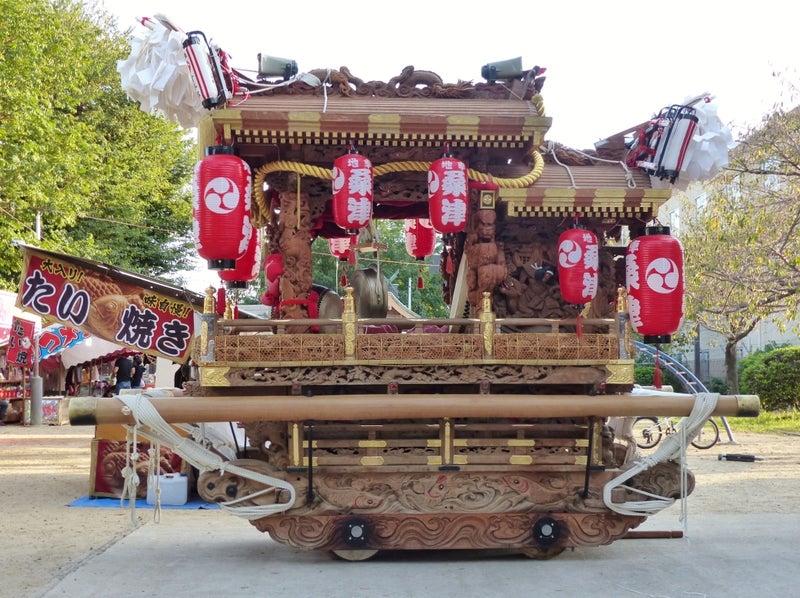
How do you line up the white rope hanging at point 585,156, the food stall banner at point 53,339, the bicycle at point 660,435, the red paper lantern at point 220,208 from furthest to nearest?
the food stall banner at point 53,339 → the bicycle at point 660,435 → the white rope hanging at point 585,156 → the red paper lantern at point 220,208

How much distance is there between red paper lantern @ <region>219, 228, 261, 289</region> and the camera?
8.89m

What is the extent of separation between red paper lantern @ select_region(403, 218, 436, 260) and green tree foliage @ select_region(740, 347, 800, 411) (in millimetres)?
16518

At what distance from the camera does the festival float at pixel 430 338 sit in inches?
291

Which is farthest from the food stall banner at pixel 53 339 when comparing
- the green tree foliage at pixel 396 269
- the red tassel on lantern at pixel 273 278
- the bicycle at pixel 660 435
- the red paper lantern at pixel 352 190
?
the red paper lantern at pixel 352 190

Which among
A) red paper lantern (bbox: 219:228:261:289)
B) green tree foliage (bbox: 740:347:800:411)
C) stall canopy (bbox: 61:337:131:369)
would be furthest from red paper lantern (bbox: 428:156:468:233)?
stall canopy (bbox: 61:337:131:369)

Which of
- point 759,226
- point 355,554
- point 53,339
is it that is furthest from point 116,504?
point 53,339

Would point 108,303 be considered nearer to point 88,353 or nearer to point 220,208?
point 220,208

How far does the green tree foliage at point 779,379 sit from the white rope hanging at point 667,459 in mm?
18406

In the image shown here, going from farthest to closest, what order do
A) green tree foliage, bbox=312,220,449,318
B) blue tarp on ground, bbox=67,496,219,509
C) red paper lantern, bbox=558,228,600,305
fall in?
green tree foliage, bbox=312,220,449,318 < blue tarp on ground, bbox=67,496,219,509 < red paper lantern, bbox=558,228,600,305

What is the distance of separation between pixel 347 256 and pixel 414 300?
90.0ft

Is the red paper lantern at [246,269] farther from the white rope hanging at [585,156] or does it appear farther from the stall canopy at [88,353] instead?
the stall canopy at [88,353]

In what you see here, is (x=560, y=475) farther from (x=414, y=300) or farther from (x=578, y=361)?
(x=414, y=300)

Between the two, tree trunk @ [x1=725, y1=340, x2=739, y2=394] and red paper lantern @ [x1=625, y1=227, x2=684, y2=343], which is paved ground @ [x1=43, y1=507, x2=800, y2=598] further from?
tree trunk @ [x1=725, y1=340, x2=739, y2=394]

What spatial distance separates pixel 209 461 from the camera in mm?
7535
